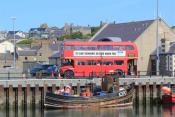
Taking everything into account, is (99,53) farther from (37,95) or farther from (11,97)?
(11,97)

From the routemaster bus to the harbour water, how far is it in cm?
1130

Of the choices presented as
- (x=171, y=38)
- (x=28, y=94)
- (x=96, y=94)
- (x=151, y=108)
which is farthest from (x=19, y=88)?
(x=171, y=38)

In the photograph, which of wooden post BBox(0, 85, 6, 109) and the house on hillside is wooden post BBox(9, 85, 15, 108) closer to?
wooden post BBox(0, 85, 6, 109)

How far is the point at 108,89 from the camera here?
194 feet

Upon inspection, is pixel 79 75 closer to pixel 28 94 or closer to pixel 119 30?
pixel 28 94

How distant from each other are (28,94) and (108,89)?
7.64 m

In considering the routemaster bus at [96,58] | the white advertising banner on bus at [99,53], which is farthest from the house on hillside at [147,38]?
the white advertising banner on bus at [99,53]

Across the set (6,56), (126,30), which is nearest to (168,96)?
(126,30)

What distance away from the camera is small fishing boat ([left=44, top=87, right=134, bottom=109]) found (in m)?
56.4

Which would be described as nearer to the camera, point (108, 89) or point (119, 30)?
point (108, 89)

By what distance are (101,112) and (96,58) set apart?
53.1 ft

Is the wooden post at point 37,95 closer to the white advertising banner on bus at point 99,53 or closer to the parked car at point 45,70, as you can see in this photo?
the white advertising banner on bus at point 99,53

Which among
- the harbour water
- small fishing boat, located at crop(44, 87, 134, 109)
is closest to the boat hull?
the harbour water

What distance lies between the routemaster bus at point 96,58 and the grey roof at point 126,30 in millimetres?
22295
